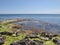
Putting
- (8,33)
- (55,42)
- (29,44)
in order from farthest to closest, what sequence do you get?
(8,33)
(55,42)
(29,44)

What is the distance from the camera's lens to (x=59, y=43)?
1402cm

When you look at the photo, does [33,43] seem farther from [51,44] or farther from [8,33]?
[8,33]

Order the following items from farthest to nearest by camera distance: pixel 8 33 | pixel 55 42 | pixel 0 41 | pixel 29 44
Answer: pixel 8 33, pixel 55 42, pixel 0 41, pixel 29 44

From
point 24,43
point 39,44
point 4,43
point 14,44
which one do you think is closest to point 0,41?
point 4,43

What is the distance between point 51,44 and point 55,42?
789mm

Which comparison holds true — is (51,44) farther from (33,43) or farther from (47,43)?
(33,43)

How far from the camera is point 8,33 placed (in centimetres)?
1814

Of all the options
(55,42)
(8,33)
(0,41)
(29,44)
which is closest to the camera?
(29,44)

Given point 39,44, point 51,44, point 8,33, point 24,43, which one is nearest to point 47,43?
point 51,44

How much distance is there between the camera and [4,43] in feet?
45.9

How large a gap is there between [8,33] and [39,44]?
20.5 ft

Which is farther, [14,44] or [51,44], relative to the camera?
[51,44]

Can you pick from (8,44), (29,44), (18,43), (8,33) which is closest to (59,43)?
(29,44)

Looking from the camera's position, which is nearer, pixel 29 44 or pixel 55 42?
pixel 29 44
